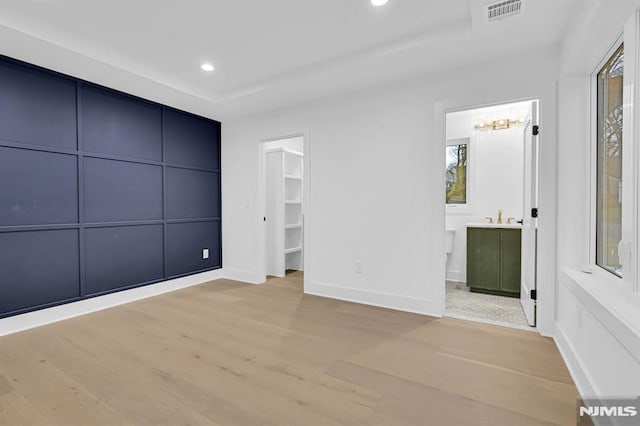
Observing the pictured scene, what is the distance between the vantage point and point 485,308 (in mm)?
3197

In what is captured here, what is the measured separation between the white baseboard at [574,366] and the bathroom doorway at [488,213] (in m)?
0.68

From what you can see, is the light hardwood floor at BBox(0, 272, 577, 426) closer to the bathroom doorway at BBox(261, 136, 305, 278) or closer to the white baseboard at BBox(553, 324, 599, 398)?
the white baseboard at BBox(553, 324, 599, 398)

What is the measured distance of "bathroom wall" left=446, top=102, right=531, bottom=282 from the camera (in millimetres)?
3971

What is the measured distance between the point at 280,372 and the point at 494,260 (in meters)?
3.05

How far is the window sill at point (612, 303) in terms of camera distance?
3.97 feet

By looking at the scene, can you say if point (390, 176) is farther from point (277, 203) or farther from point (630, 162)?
point (277, 203)

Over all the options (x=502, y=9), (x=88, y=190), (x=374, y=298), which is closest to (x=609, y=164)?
(x=502, y=9)

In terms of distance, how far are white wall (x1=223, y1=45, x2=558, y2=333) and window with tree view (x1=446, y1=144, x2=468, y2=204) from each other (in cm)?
166

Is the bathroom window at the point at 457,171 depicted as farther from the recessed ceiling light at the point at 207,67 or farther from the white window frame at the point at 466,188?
the recessed ceiling light at the point at 207,67

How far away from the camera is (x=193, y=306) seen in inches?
130

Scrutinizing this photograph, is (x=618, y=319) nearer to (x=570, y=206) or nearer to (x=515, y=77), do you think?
(x=570, y=206)

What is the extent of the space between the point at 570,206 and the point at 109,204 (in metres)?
4.40

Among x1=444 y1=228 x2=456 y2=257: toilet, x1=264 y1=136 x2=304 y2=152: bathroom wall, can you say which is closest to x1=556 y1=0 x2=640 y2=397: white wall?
x1=444 y1=228 x2=456 y2=257: toilet
